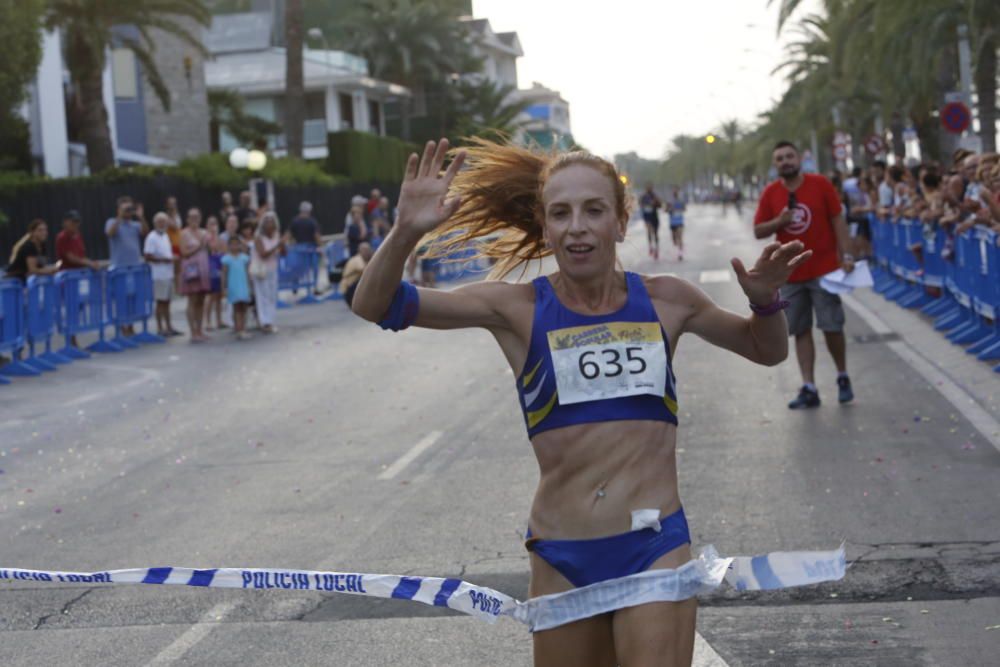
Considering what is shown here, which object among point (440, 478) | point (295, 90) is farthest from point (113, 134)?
point (440, 478)

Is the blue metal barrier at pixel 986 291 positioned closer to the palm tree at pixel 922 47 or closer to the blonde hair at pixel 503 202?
the blonde hair at pixel 503 202

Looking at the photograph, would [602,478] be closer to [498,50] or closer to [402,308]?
[402,308]

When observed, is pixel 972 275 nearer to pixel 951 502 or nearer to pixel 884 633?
pixel 951 502

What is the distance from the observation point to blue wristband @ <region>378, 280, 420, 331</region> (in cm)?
407

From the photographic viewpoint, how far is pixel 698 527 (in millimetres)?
8211

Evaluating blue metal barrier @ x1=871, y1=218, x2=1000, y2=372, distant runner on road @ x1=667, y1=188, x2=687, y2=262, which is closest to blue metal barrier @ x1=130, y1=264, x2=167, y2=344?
blue metal barrier @ x1=871, y1=218, x2=1000, y2=372

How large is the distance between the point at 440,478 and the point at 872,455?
2724mm

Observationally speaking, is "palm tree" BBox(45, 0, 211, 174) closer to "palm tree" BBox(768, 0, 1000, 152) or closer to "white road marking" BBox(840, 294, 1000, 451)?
"palm tree" BBox(768, 0, 1000, 152)

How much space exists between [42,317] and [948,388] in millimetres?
10858

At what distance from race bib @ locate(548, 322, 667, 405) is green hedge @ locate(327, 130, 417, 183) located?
53.7 metres

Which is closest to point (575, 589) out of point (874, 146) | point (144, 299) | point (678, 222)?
point (144, 299)

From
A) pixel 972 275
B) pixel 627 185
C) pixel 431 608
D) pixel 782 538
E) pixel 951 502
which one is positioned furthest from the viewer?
pixel 972 275

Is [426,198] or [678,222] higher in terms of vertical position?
[426,198]

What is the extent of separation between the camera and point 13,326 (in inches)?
709
